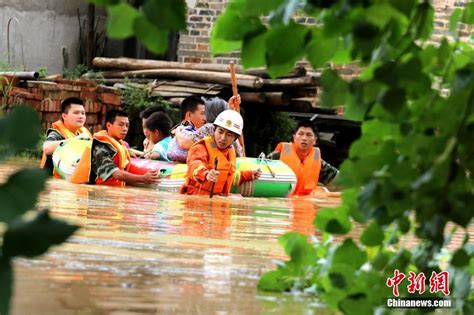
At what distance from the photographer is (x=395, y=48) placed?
3211mm

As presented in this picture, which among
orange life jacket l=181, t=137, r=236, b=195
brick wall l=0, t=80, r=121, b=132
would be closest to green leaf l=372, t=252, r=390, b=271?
orange life jacket l=181, t=137, r=236, b=195

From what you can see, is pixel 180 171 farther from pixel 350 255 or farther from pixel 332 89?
pixel 332 89

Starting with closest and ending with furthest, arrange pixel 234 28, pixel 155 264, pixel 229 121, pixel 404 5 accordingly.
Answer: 1. pixel 404 5
2. pixel 234 28
3. pixel 155 264
4. pixel 229 121

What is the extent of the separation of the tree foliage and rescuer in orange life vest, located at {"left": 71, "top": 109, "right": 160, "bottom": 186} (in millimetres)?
10493

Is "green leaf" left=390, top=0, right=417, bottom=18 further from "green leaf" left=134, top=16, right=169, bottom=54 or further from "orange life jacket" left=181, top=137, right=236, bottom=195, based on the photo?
"orange life jacket" left=181, top=137, right=236, bottom=195

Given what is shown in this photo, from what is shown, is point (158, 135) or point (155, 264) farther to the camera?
point (158, 135)

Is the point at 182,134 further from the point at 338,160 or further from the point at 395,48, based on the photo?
the point at 395,48

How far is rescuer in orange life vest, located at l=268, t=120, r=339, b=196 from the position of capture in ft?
48.1

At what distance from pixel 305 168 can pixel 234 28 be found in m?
11.4

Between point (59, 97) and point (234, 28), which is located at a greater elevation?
point (234, 28)

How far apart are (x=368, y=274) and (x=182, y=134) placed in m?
10.2

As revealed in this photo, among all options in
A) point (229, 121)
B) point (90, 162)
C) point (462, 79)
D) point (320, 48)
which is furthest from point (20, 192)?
point (90, 162)

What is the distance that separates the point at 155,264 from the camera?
542 centimetres

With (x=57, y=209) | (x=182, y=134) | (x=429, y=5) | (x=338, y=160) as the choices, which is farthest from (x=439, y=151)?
(x=338, y=160)
